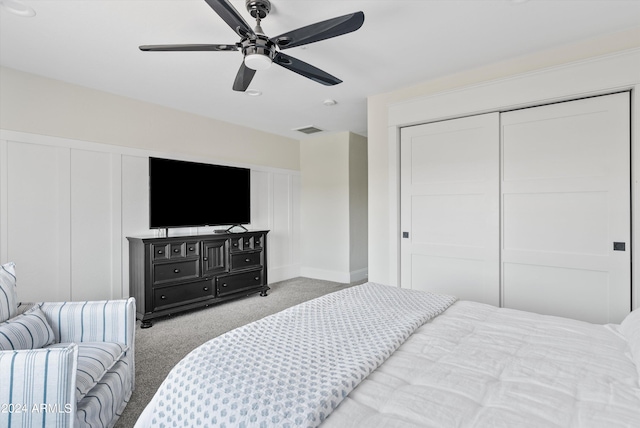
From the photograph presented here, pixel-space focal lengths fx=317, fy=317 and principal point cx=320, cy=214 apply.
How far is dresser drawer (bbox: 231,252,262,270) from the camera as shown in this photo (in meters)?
4.17

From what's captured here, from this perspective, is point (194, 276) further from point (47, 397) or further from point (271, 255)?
point (47, 397)

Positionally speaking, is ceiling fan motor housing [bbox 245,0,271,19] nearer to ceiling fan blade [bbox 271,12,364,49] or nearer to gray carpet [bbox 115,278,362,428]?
ceiling fan blade [bbox 271,12,364,49]

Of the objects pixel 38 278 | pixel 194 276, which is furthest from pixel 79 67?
pixel 194 276

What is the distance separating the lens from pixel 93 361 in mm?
1591

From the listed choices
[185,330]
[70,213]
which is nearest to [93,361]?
[185,330]

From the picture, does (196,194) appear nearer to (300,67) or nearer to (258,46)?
(300,67)

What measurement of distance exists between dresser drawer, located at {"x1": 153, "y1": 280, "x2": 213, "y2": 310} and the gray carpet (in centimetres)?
16

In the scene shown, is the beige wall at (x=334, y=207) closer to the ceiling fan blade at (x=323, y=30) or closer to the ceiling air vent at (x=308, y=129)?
the ceiling air vent at (x=308, y=129)

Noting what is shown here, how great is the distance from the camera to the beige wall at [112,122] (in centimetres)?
293

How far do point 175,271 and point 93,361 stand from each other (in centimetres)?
204

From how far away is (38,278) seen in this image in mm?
3012

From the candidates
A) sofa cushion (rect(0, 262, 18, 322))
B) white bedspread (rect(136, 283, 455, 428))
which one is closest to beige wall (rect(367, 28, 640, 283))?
white bedspread (rect(136, 283, 455, 428))

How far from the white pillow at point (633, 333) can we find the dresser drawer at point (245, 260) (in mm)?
3692

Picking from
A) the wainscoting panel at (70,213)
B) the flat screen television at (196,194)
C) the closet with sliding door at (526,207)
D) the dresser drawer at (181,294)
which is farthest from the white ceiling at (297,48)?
the dresser drawer at (181,294)
